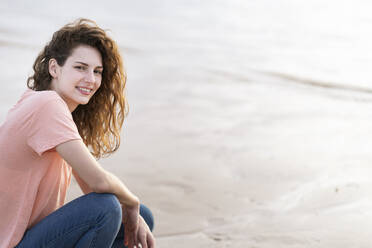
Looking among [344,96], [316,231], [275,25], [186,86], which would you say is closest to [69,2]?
[275,25]

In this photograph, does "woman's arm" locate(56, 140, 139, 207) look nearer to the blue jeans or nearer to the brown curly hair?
the blue jeans

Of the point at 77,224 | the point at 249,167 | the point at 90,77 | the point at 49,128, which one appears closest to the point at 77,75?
the point at 90,77

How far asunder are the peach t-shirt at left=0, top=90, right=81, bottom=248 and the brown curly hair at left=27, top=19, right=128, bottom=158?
0.27 m

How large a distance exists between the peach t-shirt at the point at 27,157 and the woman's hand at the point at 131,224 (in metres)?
0.36

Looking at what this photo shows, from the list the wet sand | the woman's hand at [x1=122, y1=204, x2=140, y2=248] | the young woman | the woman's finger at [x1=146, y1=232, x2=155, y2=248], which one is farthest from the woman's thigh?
the wet sand

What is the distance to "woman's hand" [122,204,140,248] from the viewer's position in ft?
7.83

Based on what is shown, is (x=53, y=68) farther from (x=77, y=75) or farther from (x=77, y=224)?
(x=77, y=224)

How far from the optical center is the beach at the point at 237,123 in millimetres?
3512

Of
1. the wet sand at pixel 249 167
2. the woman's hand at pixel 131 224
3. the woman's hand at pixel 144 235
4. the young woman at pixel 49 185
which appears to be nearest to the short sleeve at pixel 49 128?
the young woman at pixel 49 185

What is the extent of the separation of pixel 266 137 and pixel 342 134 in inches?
30.4

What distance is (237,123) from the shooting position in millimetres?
5406

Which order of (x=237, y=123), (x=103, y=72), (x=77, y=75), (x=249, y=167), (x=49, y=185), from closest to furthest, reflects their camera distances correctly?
(x=49, y=185), (x=77, y=75), (x=103, y=72), (x=249, y=167), (x=237, y=123)

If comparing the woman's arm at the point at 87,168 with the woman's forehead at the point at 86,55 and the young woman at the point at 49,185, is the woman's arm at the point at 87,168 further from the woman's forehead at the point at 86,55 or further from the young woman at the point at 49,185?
the woman's forehead at the point at 86,55

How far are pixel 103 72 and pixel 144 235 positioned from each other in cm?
75
